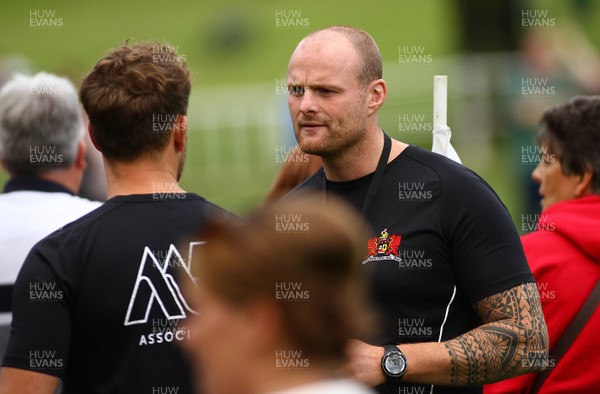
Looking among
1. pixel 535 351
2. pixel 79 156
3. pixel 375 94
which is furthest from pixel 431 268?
pixel 79 156

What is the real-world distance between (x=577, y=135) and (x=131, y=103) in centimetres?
201

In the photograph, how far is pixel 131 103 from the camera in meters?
3.32

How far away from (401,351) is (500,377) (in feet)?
→ 1.30

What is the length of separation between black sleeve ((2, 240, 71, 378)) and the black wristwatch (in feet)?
3.35

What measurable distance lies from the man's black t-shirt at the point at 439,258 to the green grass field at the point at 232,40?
10.8 meters

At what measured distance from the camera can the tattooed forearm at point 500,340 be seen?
3.65 meters

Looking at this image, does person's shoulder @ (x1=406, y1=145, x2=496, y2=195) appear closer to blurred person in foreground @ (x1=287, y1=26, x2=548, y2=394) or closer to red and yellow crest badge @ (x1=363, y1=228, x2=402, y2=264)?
blurred person in foreground @ (x1=287, y1=26, x2=548, y2=394)

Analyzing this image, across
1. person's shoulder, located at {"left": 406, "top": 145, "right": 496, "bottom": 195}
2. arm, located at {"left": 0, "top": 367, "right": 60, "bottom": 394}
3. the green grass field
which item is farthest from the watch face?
the green grass field

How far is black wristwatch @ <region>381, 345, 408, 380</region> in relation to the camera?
354cm

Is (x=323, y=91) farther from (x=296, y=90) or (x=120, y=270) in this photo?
(x=120, y=270)

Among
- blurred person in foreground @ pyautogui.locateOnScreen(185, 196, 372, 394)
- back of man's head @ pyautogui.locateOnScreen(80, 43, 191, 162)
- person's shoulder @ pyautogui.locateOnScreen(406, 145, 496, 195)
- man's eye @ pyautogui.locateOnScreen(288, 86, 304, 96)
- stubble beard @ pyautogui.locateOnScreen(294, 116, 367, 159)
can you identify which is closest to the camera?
blurred person in foreground @ pyautogui.locateOnScreen(185, 196, 372, 394)

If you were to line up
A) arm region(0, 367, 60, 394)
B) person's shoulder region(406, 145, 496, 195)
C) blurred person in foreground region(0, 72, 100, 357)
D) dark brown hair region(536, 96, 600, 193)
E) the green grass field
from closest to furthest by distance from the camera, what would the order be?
arm region(0, 367, 60, 394) < person's shoulder region(406, 145, 496, 195) < blurred person in foreground region(0, 72, 100, 357) < dark brown hair region(536, 96, 600, 193) < the green grass field

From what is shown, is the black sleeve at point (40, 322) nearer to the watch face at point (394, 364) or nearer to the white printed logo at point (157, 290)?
the white printed logo at point (157, 290)

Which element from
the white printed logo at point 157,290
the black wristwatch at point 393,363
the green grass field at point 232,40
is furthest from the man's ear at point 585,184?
the green grass field at point 232,40
